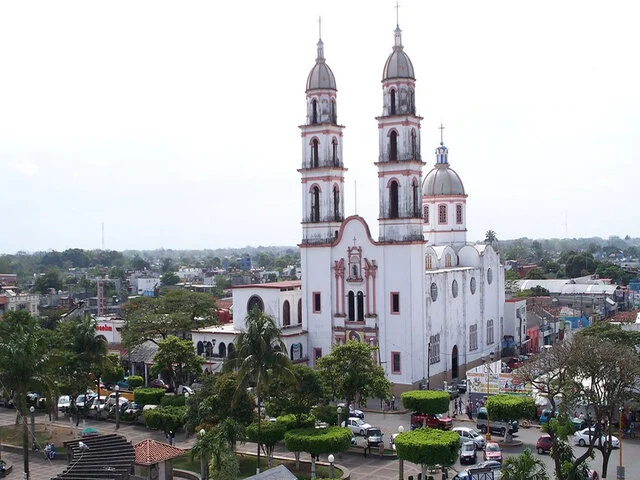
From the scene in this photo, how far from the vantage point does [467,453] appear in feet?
119

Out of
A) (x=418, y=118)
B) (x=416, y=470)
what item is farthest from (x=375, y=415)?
(x=418, y=118)

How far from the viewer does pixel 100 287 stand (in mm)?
102438

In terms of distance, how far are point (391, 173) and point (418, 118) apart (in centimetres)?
421

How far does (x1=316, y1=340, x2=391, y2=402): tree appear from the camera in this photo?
134ft

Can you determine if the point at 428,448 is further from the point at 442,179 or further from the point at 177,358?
the point at 442,179

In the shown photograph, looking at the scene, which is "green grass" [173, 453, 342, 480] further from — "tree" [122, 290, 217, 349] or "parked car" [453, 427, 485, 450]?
"tree" [122, 290, 217, 349]

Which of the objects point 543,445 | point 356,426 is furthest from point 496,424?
point 356,426

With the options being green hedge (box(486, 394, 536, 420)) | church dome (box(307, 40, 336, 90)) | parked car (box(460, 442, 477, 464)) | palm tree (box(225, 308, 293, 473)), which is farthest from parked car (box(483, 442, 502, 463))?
church dome (box(307, 40, 336, 90))

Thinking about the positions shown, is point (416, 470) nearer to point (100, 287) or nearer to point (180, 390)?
point (180, 390)

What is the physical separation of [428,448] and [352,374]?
1047cm

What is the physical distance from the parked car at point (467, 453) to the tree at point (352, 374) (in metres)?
6.33

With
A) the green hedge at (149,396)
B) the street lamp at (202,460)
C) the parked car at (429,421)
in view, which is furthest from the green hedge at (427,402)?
the green hedge at (149,396)

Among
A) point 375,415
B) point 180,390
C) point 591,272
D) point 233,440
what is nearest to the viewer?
point 233,440

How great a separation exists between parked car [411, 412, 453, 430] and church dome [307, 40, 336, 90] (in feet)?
81.0
